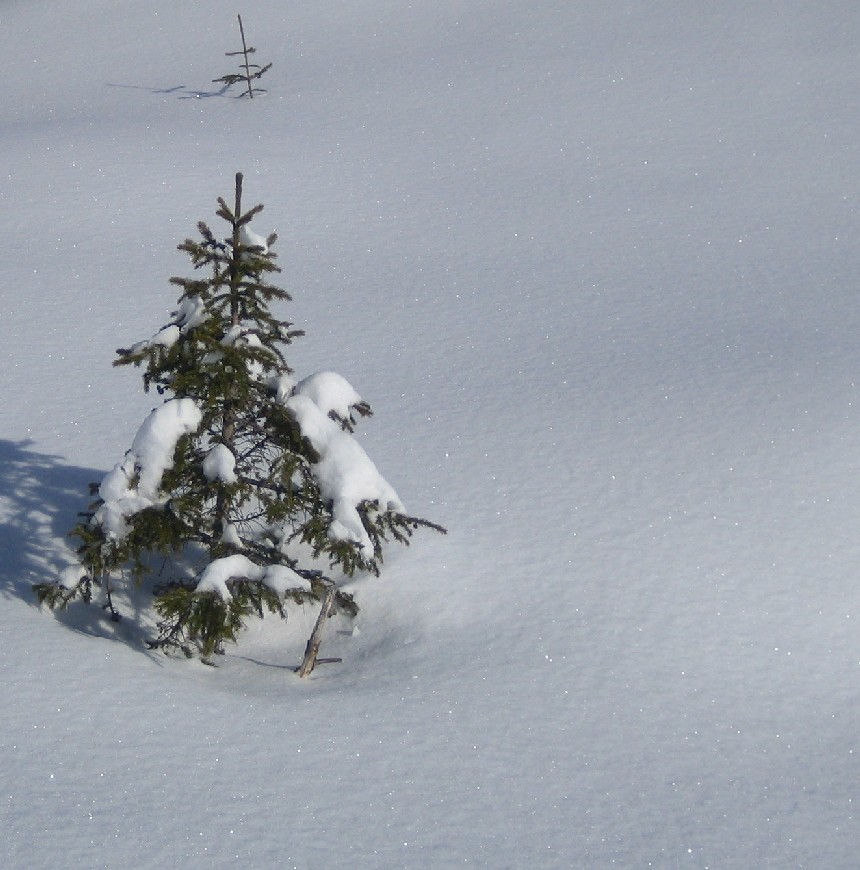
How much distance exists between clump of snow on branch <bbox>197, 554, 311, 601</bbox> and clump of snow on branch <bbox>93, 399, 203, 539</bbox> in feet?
2.64

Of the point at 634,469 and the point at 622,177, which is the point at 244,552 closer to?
the point at 634,469

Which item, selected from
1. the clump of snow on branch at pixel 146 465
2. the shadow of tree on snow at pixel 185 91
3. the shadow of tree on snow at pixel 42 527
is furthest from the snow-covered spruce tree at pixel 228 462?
the shadow of tree on snow at pixel 185 91

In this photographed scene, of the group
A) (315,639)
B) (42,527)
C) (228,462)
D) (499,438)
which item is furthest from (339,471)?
(499,438)

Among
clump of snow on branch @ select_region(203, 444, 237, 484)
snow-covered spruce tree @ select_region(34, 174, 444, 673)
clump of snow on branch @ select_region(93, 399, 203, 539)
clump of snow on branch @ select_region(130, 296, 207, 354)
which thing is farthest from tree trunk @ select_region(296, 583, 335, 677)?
clump of snow on branch @ select_region(130, 296, 207, 354)

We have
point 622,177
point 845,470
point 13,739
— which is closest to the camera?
point 13,739

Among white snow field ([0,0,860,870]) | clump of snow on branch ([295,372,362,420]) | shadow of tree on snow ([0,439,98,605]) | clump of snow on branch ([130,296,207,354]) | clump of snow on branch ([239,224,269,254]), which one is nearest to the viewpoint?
white snow field ([0,0,860,870])

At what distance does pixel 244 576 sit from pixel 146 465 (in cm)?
130

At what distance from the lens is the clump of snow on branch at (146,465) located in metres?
9.51

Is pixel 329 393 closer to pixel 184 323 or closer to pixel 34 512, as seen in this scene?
pixel 184 323

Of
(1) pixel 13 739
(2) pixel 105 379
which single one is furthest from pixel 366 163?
(1) pixel 13 739

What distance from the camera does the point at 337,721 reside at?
9.83 metres

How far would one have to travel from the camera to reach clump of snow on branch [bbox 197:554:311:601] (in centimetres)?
952

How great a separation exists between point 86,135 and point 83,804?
2248 cm

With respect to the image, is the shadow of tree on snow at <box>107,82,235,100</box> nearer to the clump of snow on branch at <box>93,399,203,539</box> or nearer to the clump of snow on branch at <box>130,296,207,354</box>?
the clump of snow on branch at <box>130,296,207,354</box>
